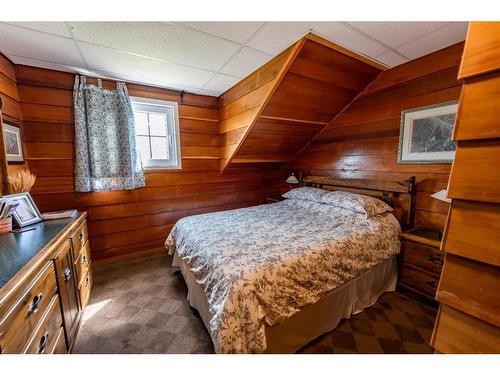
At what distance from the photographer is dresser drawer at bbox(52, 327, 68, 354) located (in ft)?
3.72

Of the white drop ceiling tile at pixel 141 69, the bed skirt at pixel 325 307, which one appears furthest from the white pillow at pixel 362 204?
the white drop ceiling tile at pixel 141 69

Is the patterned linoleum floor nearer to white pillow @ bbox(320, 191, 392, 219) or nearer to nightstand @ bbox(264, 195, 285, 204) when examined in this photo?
white pillow @ bbox(320, 191, 392, 219)

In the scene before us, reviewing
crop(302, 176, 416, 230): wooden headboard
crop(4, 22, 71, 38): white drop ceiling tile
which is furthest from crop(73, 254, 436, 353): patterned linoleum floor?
crop(4, 22, 71, 38): white drop ceiling tile

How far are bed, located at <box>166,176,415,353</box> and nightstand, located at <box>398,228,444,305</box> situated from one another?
0.10m

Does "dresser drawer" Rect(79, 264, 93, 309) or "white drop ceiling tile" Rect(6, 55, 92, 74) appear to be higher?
"white drop ceiling tile" Rect(6, 55, 92, 74)

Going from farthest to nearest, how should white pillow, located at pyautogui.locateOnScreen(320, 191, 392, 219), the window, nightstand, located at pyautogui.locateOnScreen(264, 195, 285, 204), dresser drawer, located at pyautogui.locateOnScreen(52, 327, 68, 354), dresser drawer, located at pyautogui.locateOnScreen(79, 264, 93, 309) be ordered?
nightstand, located at pyautogui.locateOnScreen(264, 195, 285, 204), the window, white pillow, located at pyautogui.locateOnScreen(320, 191, 392, 219), dresser drawer, located at pyautogui.locateOnScreen(79, 264, 93, 309), dresser drawer, located at pyautogui.locateOnScreen(52, 327, 68, 354)

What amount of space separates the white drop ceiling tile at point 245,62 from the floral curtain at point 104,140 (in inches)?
53.6

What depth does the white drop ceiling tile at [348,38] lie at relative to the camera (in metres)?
1.53

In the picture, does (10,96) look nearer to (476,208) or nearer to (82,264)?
(82,264)

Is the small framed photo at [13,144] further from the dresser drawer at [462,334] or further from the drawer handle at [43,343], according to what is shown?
the dresser drawer at [462,334]

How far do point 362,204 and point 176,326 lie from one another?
2034 millimetres

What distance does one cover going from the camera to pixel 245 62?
2.04 metres

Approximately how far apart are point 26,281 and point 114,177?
1.87 m
